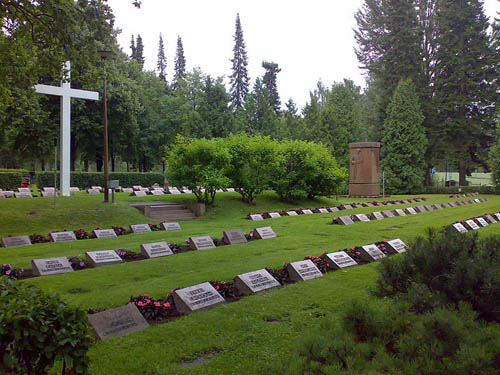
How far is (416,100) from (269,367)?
40467mm

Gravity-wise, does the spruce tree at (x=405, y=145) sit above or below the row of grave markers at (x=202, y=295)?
Answer: above

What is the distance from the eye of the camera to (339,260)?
8.27 metres

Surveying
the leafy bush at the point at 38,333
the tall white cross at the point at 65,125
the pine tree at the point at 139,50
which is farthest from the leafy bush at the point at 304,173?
the pine tree at the point at 139,50

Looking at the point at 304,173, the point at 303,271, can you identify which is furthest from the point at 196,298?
the point at 304,173

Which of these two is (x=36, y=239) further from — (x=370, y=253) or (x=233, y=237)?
(x=370, y=253)

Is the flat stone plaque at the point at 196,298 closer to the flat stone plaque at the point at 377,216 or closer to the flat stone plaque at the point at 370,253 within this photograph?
the flat stone plaque at the point at 370,253

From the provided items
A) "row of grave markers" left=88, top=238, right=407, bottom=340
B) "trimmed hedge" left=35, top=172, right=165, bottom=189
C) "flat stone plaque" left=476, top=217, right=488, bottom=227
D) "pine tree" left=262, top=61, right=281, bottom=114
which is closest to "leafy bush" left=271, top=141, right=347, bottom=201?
"flat stone plaque" left=476, top=217, right=488, bottom=227

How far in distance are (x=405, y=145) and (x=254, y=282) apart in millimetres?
36376

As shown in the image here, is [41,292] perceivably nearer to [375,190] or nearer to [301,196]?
[301,196]

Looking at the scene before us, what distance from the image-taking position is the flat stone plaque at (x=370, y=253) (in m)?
8.88

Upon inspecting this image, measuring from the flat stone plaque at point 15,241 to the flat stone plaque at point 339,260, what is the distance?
8138 millimetres

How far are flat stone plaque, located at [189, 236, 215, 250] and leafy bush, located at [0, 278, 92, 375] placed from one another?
24.5 ft

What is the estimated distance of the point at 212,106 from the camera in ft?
149

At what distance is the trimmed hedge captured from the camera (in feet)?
90.6
